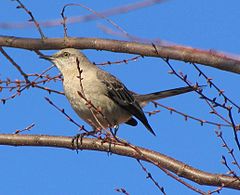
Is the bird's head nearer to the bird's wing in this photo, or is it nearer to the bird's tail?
the bird's wing

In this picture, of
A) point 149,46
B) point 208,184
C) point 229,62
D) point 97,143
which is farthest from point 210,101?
point 97,143

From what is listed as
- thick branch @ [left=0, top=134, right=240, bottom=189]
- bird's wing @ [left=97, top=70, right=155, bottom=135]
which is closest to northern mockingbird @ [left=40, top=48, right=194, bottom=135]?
bird's wing @ [left=97, top=70, right=155, bottom=135]

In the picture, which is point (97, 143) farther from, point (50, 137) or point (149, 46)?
point (149, 46)

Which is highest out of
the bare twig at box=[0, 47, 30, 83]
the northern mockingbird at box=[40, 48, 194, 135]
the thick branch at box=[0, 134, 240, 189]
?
the northern mockingbird at box=[40, 48, 194, 135]

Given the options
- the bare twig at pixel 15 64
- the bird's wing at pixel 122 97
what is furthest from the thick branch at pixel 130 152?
the bird's wing at pixel 122 97

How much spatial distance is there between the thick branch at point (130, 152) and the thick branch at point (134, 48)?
756 mm

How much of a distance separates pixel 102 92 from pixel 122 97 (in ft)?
1.15

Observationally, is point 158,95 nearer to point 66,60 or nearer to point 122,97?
point 122,97

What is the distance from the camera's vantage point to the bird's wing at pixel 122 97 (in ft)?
23.9

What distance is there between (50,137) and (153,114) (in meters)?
1.05

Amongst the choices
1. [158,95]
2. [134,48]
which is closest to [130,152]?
[134,48]

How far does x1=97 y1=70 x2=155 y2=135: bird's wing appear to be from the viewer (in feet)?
23.9

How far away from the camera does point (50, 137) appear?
18.1ft

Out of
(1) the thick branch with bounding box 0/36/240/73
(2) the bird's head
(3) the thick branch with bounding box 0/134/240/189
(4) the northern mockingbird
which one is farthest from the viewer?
(2) the bird's head
